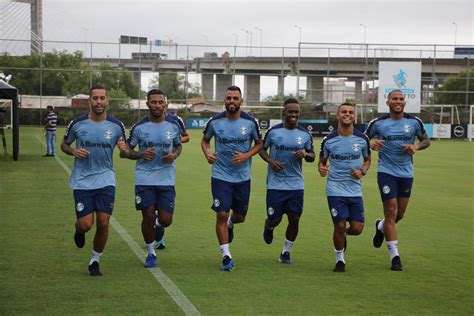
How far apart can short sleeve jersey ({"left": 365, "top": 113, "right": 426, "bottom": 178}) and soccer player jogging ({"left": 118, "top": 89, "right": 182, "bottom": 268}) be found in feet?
8.84

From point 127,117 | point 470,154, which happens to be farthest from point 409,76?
point 127,117

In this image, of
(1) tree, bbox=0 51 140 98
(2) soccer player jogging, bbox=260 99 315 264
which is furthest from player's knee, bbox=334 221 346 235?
(1) tree, bbox=0 51 140 98

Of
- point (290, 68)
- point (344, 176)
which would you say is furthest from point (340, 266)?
point (290, 68)

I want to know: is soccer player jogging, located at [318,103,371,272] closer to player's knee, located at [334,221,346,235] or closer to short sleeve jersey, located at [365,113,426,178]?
player's knee, located at [334,221,346,235]

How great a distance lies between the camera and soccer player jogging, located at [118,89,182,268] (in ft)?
33.4

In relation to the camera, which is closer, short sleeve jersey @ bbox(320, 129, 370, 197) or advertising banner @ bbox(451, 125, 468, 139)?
short sleeve jersey @ bbox(320, 129, 370, 197)

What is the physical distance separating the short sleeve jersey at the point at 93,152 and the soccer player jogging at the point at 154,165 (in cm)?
32

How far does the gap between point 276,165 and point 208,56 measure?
85223 millimetres

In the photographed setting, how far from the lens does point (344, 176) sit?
10.4m

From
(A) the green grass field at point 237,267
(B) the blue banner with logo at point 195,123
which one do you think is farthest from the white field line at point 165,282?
(B) the blue banner with logo at point 195,123

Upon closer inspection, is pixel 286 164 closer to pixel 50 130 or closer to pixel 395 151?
pixel 395 151

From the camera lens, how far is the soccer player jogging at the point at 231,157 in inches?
408

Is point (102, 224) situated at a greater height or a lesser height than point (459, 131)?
lesser

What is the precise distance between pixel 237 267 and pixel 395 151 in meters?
2.63
